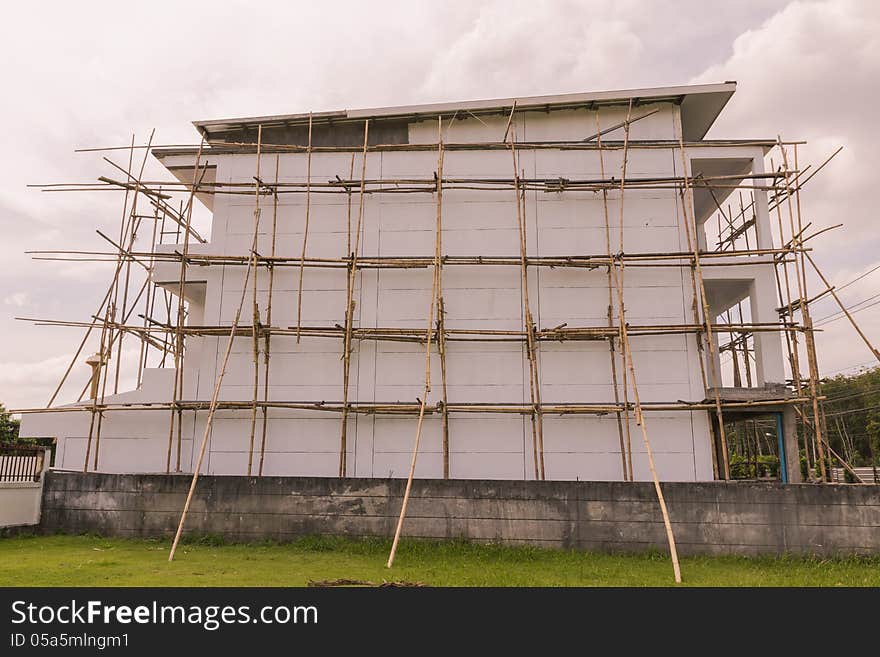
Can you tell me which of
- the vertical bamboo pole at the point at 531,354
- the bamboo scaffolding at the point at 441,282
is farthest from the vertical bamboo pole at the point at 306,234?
the vertical bamboo pole at the point at 531,354

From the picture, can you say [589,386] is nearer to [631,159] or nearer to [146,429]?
[631,159]

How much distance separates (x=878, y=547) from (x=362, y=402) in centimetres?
822

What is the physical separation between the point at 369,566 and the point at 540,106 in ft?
31.2

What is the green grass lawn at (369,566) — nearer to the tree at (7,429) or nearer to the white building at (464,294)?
the white building at (464,294)

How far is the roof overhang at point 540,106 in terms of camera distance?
13.6 m

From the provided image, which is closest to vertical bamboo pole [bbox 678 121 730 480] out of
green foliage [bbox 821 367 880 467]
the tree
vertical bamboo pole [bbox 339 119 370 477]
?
vertical bamboo pole [bbox 339 119 370 477]

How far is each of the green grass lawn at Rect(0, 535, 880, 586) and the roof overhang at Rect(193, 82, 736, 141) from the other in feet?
27.6

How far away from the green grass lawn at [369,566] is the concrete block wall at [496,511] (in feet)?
0.73

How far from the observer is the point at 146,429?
42.7 feet

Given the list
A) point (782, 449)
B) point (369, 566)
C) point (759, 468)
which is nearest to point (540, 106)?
point (782, 449)

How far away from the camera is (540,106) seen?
45.6 ft

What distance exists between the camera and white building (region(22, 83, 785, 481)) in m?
12.5

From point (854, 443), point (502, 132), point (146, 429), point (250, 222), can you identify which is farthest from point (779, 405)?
point (854, 443)

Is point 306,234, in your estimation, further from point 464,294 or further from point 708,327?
point 708,327
